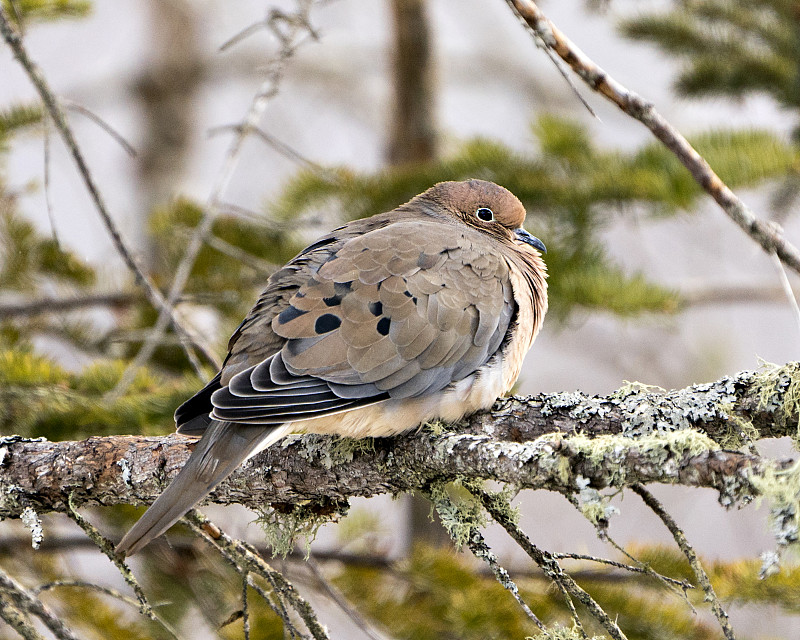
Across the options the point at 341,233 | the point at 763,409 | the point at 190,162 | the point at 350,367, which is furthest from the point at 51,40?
the point at 763,409

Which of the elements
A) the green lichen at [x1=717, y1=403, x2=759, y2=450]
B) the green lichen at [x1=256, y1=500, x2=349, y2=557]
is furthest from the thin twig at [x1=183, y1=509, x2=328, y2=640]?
the green lichen at [x1=717, y1=403, x2=759, y2=450]

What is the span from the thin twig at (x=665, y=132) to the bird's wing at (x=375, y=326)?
0.92 meters

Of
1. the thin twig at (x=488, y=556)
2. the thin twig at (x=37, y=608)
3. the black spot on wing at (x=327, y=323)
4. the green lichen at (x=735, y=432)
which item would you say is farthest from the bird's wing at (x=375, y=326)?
the green lichen at (x=735, y=432)

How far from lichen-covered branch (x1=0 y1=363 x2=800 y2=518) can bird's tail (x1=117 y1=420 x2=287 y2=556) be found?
129 mm

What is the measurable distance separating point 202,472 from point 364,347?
586mm

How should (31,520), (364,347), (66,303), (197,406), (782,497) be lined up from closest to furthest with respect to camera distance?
1. (782,497)
2. (31,520)
3. (197,406)
4. (364,347)
5. (66,303)

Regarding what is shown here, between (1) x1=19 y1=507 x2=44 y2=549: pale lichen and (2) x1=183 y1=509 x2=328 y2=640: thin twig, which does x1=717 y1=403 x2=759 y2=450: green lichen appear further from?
(1) x1=19 y1=507 x2=44 y2=549: pale lichen

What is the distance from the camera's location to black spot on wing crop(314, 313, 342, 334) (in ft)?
7.33

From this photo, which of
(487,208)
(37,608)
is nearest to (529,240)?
(487,208)

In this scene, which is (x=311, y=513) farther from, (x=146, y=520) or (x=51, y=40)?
(x=51, y=40)

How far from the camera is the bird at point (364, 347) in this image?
201 cm

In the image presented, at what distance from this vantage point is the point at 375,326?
2262mm

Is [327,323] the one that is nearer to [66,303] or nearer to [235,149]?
[235,149]

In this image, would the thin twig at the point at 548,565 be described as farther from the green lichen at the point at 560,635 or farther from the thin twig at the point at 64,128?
the thin twig at the point at 64,128
